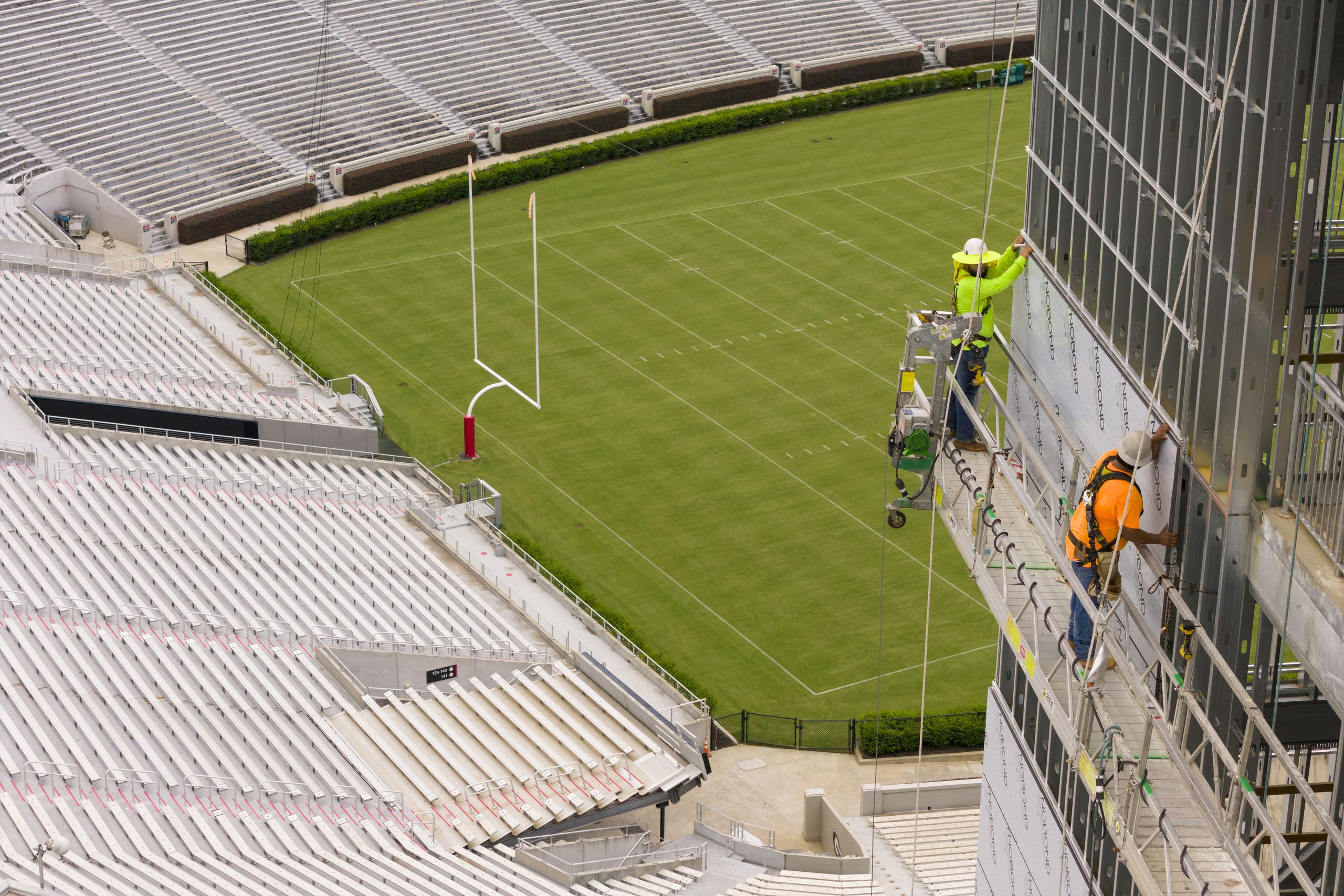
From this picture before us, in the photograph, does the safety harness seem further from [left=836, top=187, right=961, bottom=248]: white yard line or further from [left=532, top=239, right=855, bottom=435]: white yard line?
[left=836, top=187, right=961, bottom=248]: white yard line

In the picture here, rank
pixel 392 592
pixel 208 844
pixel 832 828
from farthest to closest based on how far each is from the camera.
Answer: pixel 392 592 → pixel 832 828 → pixel 208 844

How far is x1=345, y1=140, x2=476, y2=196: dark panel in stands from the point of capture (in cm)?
5397

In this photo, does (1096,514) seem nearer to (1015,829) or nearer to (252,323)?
(1015,829)

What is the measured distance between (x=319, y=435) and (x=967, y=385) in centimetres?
2191

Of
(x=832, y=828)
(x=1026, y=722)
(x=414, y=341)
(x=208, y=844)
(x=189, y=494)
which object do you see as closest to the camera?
(x=1026, y=722)

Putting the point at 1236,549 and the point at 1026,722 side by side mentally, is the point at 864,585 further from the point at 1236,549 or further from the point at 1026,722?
the point at 1236,549

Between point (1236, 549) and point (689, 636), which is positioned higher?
point (1236, 549)

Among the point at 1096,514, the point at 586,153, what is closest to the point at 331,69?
the point at 586,153

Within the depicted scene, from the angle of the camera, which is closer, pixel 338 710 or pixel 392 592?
pixel 338 710

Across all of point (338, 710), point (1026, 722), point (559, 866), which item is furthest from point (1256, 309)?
point (338, 710)

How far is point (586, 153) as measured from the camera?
Answer: 56406 mm

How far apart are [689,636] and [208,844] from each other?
455 inches

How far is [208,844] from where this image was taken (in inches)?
957

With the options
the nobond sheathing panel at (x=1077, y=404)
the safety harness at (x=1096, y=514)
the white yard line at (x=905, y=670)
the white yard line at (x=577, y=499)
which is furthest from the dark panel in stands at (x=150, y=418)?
the safety harness at (x=1096, y=514)
